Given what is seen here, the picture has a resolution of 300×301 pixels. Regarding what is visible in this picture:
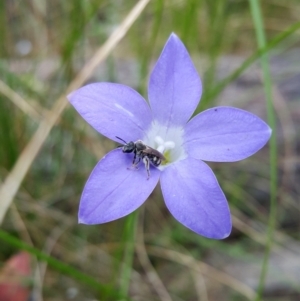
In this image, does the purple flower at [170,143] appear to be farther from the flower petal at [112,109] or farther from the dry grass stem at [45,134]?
the dry grass stem at [45,134]

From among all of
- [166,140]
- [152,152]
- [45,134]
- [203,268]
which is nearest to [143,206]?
[203,268]

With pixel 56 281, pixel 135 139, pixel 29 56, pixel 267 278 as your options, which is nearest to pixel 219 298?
pixel 267 278

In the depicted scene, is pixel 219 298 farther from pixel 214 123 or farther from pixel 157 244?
pixel 214 123

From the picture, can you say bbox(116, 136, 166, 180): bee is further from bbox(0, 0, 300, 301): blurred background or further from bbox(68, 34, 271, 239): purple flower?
bbox(0, 0, 300, 301): blurred background

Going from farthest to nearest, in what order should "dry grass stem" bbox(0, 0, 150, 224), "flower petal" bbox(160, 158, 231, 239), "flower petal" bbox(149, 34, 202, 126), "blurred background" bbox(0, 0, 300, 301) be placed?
1. "blurred background" bbox(0, 0, 300, 301)
2. "dry grass stem" bbox(0, 0, 150, 224)
3. "flower petal" bbox(149, 34, 202, 126)
4. "flower petal" bbox(160, 158, 231, 239)

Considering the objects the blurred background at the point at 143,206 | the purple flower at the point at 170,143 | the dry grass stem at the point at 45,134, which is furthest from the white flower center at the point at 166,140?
the blurred background at the point at 143,206

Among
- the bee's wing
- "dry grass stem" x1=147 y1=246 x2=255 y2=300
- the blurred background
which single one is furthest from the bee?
"dry grass stem" x1=147 y1=246 x2=255 y2=300

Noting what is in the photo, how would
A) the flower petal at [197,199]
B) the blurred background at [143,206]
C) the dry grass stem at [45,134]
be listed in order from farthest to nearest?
the blurred background at [143,206]
the dry grass stem at [45,134]
the flower petal at [197,199]

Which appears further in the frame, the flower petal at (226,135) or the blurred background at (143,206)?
the blurred background at (143,206)
